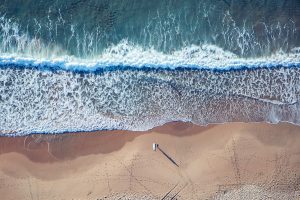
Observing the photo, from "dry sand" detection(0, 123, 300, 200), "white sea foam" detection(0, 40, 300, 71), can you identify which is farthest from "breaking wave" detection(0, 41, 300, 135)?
"dry sand" detection(0, 123, 300, 200)

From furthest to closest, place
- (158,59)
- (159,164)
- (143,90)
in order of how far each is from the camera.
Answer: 1. (158,59)
2. (143,90)
3. (159,164)

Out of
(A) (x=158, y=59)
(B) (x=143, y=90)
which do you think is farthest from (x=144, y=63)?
(B) (x=143, y=90)

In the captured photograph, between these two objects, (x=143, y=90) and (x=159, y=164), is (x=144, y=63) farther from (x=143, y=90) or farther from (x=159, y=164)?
(x=159, y=164)

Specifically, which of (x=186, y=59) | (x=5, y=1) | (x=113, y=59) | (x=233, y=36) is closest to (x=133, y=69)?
(x=113, y=59)

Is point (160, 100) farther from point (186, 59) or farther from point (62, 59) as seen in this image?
point (62, 59)

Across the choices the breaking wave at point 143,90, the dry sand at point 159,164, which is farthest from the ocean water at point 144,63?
the dry sand at point 159,164
